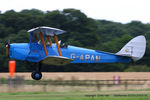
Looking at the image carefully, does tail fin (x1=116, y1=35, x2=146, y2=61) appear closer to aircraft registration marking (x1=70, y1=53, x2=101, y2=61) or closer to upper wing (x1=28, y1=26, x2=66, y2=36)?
aircraft registration marking (x1=70, y1=53, x2=101, y2=61)

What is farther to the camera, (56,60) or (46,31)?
(46,31)

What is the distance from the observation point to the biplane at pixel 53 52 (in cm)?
1742

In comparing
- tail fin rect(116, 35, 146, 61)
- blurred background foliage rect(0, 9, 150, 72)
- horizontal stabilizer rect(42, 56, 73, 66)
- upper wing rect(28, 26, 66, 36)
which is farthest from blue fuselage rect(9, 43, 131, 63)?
blurred background foliage rect(0, 9, 150, 72)

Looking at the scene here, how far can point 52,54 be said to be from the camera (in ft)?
58.4

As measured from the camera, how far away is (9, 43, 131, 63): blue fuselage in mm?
17469

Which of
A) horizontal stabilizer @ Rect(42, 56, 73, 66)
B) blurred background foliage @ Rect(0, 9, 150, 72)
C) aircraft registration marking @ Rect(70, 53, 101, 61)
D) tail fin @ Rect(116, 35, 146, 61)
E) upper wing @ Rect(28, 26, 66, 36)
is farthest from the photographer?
blurred background foliage @ Rect(0, 9, 150, 72)

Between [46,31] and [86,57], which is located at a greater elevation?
[46,31]

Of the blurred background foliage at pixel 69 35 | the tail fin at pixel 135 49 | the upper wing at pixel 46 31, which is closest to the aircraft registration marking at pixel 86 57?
the tail fin at pixel 135 49

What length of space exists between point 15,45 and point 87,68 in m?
14.6

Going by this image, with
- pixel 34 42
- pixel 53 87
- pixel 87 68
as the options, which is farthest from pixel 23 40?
pixel 53 87

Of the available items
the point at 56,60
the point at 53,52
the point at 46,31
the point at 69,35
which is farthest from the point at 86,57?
the point at 69,35

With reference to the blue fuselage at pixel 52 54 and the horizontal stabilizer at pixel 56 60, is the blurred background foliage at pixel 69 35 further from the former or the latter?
the horizontal stabilizer at pixel 56 60

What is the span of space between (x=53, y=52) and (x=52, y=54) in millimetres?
116

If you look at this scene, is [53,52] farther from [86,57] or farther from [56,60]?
[86,57]
